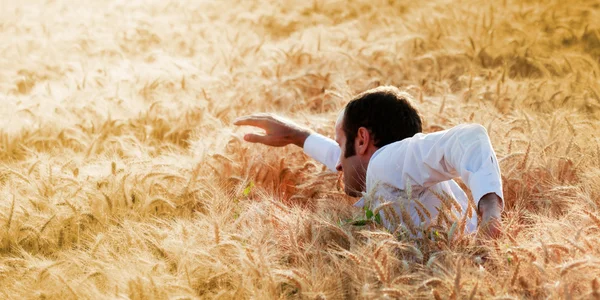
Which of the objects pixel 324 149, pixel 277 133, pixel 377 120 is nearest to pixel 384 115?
pixel 377 120

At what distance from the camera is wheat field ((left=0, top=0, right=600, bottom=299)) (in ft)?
6.23

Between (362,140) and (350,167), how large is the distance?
6.6 inches

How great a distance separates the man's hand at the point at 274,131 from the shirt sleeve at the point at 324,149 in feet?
0.28

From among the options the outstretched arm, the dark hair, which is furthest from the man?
the outstretched arm

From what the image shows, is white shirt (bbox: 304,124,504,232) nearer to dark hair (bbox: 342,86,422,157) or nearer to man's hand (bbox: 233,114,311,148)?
dark hair (bbox: 342,86,422,157)

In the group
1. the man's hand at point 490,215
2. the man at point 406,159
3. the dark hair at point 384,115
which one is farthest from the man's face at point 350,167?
the man's hand at point 490,215

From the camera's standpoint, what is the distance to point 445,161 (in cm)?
207

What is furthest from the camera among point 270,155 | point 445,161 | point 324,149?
point 270,155

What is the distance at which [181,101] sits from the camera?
408 centimetres

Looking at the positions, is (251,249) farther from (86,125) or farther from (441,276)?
(86,125)

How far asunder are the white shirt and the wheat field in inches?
6.3

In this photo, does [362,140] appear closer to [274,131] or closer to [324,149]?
[324,149]

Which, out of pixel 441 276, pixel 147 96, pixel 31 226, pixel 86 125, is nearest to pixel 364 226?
pixel 441 276

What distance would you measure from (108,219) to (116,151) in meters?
0.89
